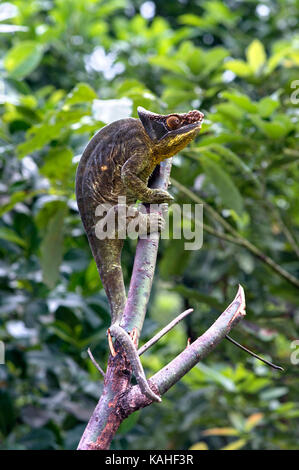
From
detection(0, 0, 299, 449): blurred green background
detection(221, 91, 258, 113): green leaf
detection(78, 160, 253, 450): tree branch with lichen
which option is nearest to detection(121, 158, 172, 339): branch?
detection(78, 160, 253, 450): tree branch with lichen

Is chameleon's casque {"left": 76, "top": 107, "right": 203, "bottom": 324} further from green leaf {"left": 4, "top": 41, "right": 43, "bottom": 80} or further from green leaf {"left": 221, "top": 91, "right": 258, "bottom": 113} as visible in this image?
green leaf {"left": 4, "top": 41, "right": 43, "bottom": 80}

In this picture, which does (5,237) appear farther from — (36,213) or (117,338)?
(117,338)

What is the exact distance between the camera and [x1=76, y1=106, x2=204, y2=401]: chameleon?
910 mm

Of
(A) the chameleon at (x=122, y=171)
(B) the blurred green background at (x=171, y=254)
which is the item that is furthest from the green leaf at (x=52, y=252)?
(A) the chameleon at (x=122, y=171)

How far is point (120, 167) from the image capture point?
972 millimetres

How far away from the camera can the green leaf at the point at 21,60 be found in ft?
6.82

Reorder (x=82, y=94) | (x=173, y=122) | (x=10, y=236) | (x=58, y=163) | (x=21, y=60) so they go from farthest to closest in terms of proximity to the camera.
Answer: (x=21, y=60) → (x=10, y=236) → (x=58, y=163) → (x=82, y=94) → (x=173, y=122)

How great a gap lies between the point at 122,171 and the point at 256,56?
1.26 meters

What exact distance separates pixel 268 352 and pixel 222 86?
959 millimetres

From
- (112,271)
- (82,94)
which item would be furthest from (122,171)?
(82,94)

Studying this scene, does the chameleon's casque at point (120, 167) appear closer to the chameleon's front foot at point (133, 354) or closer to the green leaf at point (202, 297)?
the chameleon's front foot at point (133, 354)

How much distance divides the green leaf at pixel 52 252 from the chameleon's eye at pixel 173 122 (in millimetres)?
682

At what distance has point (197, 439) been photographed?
250 centimetres

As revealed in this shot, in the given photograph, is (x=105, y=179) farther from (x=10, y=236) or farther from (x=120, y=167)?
(x=10, y=236)
